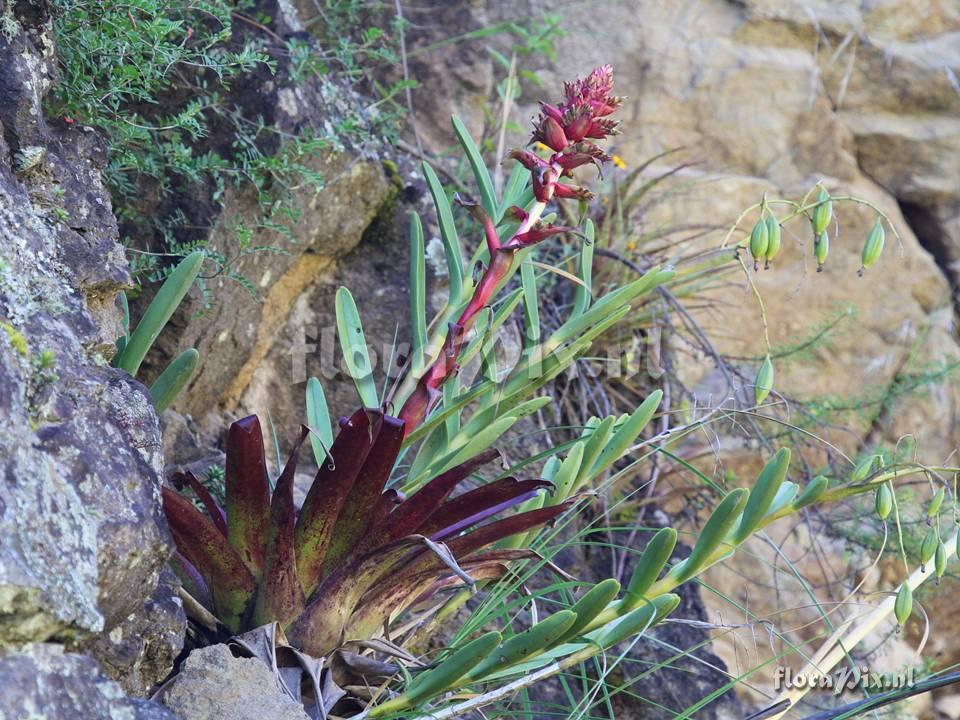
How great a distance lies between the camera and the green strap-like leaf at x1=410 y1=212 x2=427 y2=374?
62.9 inches

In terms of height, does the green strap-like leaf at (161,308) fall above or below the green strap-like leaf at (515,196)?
below

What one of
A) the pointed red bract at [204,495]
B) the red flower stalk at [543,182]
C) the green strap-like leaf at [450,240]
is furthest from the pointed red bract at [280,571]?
the green strap-like leaf at [450,240]

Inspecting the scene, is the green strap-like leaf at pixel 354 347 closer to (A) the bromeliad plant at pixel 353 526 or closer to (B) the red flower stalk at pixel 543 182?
(B) the red flower stalk at pixel 543 182

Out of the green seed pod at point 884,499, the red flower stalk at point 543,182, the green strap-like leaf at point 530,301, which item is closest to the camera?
the green seed pod at point 884,499

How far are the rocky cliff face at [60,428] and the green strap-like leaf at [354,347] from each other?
35 cm

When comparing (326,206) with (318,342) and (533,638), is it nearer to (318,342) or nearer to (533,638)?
(318,342)

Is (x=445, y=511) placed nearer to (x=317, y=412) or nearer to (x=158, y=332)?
(x=317, y=412)

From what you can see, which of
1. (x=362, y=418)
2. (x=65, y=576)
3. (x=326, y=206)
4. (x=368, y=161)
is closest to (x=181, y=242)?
(x=326, y=206)

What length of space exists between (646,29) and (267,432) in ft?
7.64

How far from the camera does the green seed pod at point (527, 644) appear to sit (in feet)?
3.68

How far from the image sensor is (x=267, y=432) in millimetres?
2066

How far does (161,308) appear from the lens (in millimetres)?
1354

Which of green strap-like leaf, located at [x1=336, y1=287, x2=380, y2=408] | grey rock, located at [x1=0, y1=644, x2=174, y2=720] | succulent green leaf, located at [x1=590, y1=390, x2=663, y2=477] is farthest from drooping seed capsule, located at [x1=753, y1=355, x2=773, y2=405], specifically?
grey rock, located at [x1=0, y1=644, x2=174, y2=720]

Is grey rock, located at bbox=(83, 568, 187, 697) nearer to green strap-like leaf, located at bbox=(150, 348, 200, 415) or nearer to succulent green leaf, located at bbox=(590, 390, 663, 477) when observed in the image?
green strap-like leaf, located at bbox=(150, 348, 200, 415)
